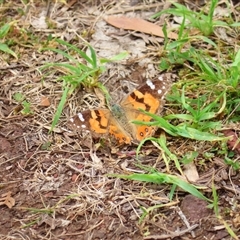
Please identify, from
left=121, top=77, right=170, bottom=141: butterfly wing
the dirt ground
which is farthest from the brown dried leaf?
left=121, top=77, right=170, bottom=141: butterfly wing

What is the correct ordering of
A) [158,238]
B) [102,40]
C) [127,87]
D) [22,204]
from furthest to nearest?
[102,40], [127,87], [22,204], [158,238]

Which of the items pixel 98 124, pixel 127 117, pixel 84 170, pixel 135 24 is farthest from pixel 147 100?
pixel 135 24

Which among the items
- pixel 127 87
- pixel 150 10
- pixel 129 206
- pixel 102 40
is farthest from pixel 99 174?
pixel 150 10

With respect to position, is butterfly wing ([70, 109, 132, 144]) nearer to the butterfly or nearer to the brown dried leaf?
the butterfly

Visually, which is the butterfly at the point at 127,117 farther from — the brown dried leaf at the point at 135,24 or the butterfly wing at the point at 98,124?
the brown dried leaf at the point at 135,24

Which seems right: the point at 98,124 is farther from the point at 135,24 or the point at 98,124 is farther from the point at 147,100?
the point at 135,24

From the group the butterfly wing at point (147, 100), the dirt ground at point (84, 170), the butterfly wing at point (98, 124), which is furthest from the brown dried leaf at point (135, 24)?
the butterfly wing at point (98, 124)

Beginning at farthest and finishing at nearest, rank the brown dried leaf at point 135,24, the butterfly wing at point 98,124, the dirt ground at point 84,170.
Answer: the brown dried leaf at point 135,24, the butterfly wing at point 98,124, the dirt ground at point 84,170

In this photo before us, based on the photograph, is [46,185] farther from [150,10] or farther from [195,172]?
[150,10]
